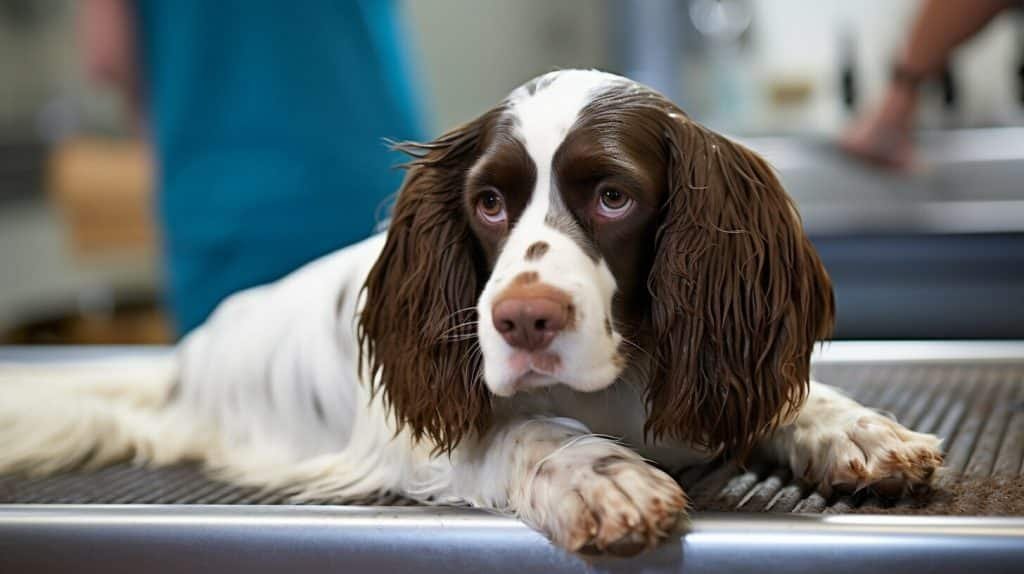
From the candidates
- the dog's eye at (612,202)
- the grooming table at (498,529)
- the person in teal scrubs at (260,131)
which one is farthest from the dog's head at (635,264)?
the person in teal scrubs at (260,131)

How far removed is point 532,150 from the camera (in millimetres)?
1142

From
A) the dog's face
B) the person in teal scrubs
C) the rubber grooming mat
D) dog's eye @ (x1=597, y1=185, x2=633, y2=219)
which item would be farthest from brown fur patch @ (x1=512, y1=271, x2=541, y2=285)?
the person in teal scrubs

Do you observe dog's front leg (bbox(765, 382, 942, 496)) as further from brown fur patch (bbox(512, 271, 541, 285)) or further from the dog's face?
brown fur patch (bbox(512, 271, 541, 285))

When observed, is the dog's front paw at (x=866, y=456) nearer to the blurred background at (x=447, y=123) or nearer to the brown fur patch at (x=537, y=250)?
the brown fur patch at (x=537, y=250)

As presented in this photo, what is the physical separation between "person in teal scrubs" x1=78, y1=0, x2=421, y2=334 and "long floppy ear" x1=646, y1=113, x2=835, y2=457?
42.6 inches

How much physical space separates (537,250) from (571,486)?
0.67ft

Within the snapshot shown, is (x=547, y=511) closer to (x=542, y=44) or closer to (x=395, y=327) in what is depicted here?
(x=395, y=327)

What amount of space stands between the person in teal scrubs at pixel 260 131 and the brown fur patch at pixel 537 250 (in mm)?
1112

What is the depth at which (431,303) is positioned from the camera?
123 centimetres

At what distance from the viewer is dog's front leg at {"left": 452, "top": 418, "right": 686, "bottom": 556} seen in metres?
0.97

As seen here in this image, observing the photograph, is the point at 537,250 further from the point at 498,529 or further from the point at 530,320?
the point at 498,529

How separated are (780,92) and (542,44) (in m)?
1.21

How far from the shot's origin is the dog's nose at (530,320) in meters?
1.01

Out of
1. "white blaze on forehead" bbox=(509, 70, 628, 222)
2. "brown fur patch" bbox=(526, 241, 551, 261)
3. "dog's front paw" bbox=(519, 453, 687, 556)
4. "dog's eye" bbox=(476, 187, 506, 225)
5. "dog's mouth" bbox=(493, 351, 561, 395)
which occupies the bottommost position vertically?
"dog's front paw" bbox=(519, 453, 687, 556)
